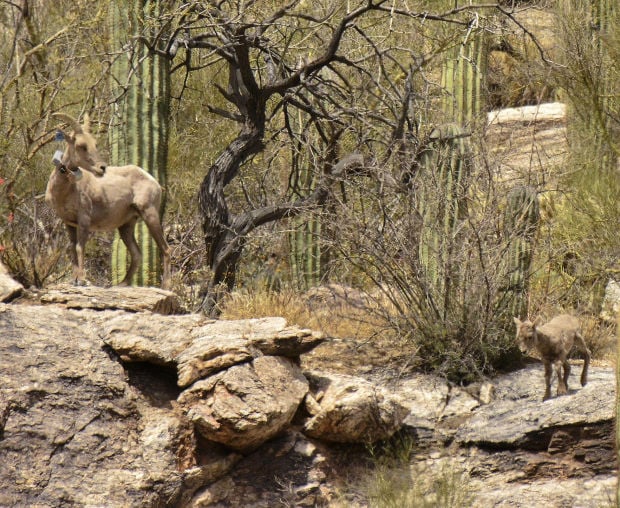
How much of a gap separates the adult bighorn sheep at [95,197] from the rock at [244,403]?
63.9 inches

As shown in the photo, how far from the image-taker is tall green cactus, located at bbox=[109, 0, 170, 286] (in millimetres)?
9203

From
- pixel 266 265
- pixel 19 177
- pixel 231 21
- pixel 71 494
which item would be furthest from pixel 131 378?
pixel 19 177

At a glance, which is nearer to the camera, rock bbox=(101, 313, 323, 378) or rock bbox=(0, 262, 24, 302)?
rock bbox=(101, 313, 323, 378)

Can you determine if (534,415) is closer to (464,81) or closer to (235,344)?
(235,344)

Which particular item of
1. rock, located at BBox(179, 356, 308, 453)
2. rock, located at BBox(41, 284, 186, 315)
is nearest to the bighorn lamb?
rock, located at BBox(179, 356, 308, 453)

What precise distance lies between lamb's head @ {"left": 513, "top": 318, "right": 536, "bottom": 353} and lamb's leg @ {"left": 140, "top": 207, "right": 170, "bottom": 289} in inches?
117

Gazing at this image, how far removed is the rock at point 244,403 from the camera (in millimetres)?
7023

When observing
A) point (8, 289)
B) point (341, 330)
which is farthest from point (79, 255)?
point (341, 330)

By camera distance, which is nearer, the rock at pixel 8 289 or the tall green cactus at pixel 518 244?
the rock at pixel 8 289

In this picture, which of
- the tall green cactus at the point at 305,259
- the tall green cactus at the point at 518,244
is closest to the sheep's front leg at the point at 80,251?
the tall green cactus at the point at 518,244

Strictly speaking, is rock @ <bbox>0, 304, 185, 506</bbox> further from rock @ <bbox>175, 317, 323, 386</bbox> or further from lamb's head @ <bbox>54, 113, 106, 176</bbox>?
lamb's head @ <bbox>54, 113, 106, 176</bbox>

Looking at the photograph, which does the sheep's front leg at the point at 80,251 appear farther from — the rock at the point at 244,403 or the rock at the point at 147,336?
the rock at the point at 244,403

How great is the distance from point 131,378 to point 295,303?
2472 mm

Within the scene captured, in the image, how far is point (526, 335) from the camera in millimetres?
7594
